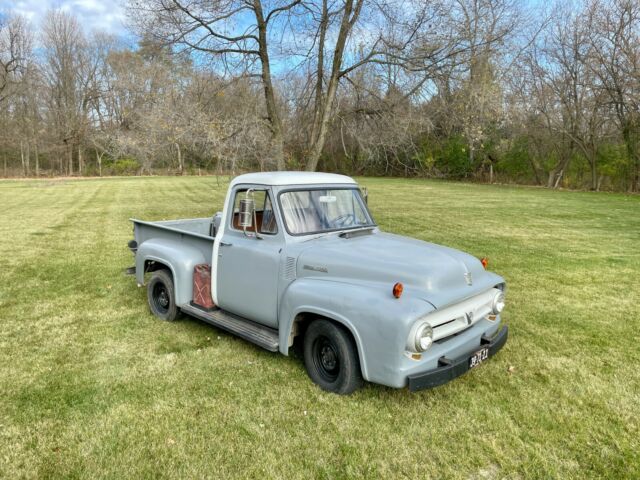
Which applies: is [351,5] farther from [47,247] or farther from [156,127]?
[47,247]

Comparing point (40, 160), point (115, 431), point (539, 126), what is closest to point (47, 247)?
point (115, 431)

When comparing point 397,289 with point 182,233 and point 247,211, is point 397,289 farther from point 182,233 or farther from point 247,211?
point 182,233

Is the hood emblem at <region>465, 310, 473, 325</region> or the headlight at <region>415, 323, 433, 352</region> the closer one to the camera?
the headlight at <region>415, 323, 433, 352</region>

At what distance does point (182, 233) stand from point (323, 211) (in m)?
1.93

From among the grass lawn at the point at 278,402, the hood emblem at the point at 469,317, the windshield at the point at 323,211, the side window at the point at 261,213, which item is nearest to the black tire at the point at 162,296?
the grass lawn at the point at 278,402

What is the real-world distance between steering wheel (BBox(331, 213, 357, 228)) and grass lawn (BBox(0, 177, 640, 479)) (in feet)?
4.94

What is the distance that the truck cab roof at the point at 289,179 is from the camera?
441cm

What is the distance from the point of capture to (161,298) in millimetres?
5656

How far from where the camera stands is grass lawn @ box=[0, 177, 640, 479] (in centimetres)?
297

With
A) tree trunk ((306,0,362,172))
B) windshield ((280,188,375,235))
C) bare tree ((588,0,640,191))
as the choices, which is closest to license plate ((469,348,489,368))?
windshield ((280,188,375,235))

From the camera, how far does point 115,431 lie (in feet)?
10.8

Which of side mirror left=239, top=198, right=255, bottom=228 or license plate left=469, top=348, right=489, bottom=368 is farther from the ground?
side mirror left=239, top=198, right=255, bottom=228

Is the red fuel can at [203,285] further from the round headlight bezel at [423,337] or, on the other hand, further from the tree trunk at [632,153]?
the tree trunk at [632,153]

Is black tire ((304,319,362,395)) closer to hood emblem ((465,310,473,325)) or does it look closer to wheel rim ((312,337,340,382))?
wheel rim ((312,337,340,382))
